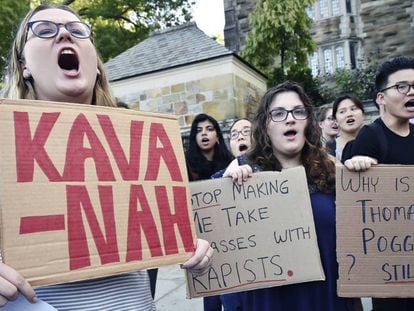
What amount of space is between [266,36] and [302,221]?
12367 mm

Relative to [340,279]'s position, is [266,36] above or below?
above

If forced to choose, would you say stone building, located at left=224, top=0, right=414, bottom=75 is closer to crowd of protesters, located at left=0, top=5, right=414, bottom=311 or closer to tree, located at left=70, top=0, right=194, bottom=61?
tree, located at left=70, top=0, right=194, bottom=61

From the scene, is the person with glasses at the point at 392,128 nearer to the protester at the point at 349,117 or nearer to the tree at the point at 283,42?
the protester at the point at 349,117

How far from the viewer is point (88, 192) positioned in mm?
1390

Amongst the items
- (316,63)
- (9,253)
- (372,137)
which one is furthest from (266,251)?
(316,63)

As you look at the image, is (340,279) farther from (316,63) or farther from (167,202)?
(316,63)

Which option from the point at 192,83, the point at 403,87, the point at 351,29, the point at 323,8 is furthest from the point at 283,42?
the point at 403,87

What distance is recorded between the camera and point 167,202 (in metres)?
1.57

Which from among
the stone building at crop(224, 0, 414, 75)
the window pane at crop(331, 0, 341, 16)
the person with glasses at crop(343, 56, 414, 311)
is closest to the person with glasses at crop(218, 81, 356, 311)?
the person with glasses at crop(343, 56, 414, 311)

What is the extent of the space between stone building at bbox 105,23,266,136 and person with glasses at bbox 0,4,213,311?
771cm

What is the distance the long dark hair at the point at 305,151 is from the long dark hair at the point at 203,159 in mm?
1897

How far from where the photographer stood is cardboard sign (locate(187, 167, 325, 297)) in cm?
196

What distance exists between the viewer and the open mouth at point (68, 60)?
152cm

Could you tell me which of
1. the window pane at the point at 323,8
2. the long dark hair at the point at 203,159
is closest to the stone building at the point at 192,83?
the long dark hair at the point at 203,159
